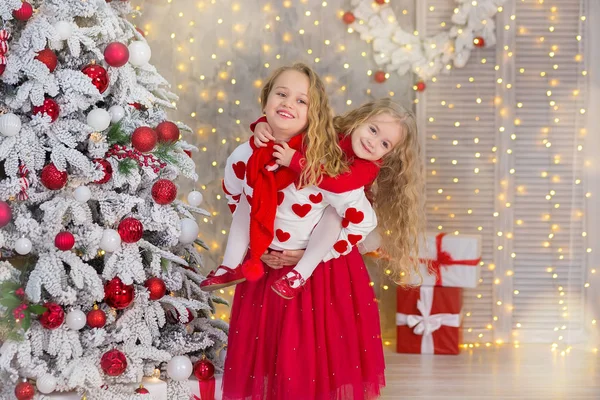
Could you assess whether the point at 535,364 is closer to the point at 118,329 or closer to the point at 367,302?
the point at 367,302

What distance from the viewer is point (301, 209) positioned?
236 cm

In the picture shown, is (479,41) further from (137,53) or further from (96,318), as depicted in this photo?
(96,318)

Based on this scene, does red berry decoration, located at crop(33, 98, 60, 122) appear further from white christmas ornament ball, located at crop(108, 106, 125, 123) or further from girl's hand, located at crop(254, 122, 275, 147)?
girl's hand, located at crop(254, 122, 275, 147)

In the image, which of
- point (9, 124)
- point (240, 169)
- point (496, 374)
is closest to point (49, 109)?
point (9, 124)

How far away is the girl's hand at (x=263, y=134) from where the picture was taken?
92.5 inches

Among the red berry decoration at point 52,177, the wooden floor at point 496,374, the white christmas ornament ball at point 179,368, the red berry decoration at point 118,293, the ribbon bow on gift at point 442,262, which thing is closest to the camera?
the red berry decoration at point 52,177

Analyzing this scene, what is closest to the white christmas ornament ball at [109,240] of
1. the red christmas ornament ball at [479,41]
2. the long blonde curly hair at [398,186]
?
the long blonde curly hair at [398,186]

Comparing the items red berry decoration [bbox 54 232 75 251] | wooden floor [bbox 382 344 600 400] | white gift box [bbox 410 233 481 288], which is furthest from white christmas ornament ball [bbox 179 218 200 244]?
white gift box [bbox 410 233 481 288]

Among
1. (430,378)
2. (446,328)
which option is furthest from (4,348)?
(446,328)

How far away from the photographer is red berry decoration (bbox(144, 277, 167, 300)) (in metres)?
2.54

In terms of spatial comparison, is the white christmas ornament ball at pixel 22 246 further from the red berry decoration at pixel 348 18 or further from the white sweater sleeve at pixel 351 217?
the red berry decoration at pixel 348 18

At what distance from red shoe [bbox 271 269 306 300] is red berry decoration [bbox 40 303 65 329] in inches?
26.3

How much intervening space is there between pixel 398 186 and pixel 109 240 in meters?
0.92

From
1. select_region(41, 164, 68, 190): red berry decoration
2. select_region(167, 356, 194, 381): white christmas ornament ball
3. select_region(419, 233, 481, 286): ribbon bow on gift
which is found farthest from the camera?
select_region(419, 233, 481, 286): ribbon bow on gift
